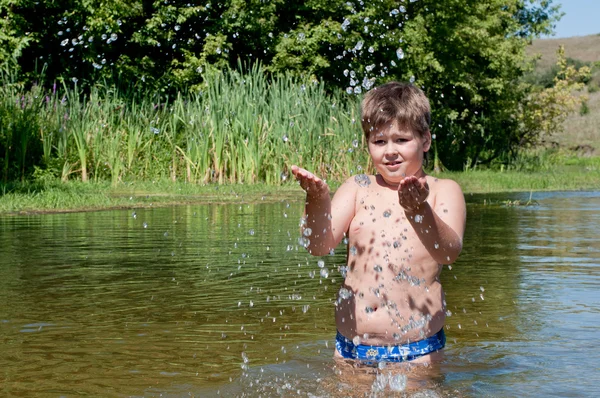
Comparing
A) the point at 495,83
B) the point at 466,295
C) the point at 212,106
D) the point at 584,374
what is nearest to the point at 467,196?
the point at 212,106

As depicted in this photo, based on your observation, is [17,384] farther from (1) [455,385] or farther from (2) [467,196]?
(2) [467,196]

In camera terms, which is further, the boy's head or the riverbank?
the riverbank

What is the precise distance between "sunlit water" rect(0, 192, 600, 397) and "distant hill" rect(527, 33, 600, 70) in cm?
9236

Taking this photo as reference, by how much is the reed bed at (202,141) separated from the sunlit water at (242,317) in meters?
8.06

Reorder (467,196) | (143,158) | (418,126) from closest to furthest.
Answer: (418,126) < (467,196) < (143,158)

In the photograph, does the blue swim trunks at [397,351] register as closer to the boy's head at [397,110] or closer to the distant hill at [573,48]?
the boy's head at [397,110]

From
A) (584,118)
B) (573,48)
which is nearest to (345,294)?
(584,118)

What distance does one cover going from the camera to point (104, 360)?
446 cm

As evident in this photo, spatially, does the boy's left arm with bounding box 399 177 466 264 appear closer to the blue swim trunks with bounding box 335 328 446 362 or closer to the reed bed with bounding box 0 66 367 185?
the blue swim trunks with bounding box 335 328 446 362

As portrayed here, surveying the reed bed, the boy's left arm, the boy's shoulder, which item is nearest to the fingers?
the boy's left arm

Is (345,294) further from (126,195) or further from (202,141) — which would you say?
(202,141)

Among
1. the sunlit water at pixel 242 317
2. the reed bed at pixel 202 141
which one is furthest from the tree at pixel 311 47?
the sunlit water at pixel 242 317

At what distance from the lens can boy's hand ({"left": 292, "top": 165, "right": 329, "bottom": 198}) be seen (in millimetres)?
3539

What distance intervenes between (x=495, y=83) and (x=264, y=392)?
3257 cm
